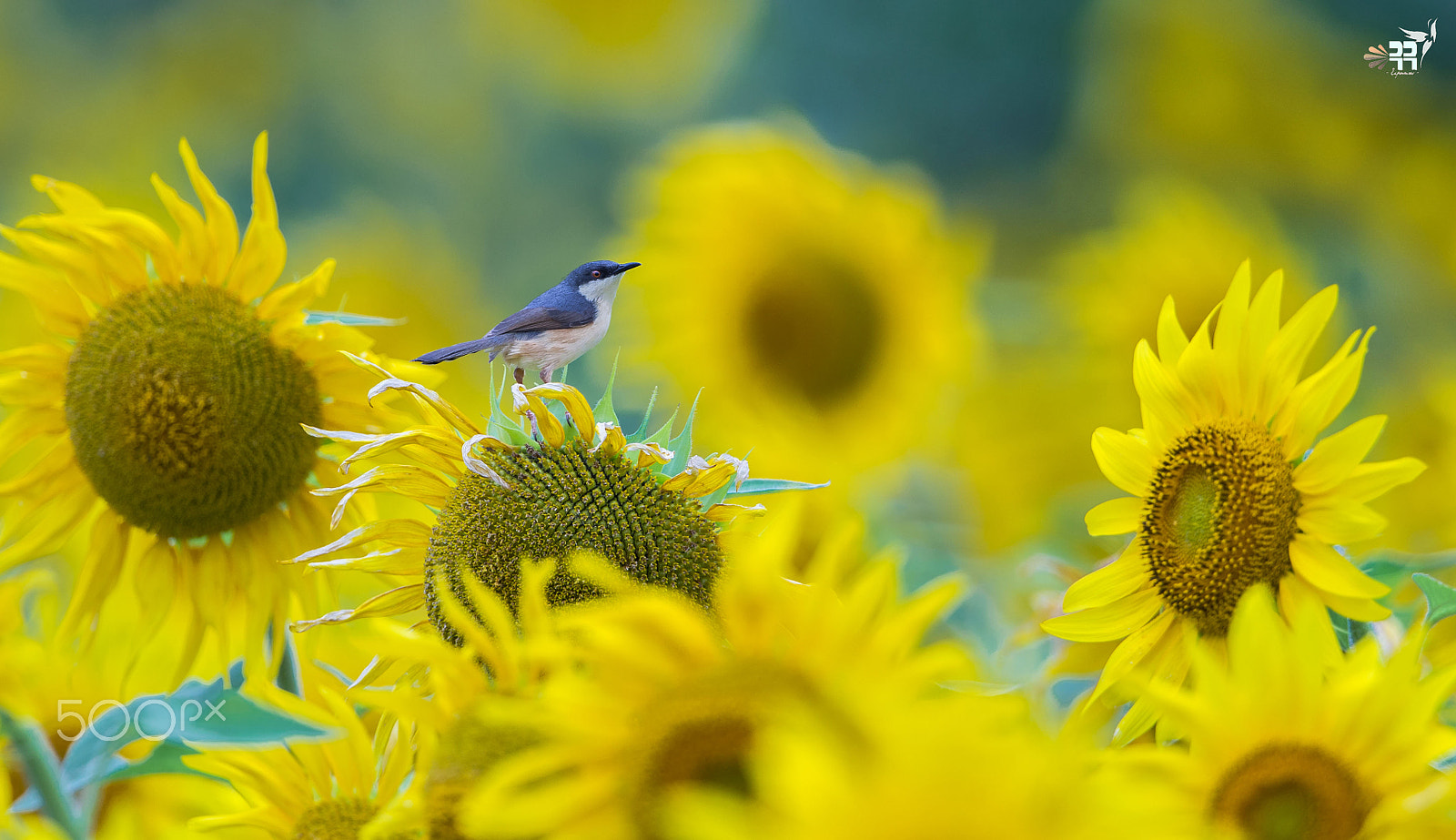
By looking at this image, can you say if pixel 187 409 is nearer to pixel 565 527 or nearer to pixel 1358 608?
pixel 565 527

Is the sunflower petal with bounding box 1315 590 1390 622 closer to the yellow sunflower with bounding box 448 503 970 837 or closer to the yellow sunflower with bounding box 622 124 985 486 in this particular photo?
the yellow sunflower with bounding box 448 503 970 837

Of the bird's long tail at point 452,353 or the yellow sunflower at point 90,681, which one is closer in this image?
the bird's long tail at point 452,353

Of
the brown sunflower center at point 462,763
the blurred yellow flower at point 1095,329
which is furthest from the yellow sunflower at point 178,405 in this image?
the blurred yellow flower at point 1095,329

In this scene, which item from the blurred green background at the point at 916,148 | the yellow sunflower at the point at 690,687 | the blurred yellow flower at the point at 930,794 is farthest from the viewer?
the blurred green background at the point at 916,148

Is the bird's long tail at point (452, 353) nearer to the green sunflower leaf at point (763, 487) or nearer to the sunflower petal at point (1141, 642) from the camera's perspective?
the green sunflower leaf at point (763, 487)

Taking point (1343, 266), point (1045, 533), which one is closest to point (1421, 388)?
point (1343, 266)

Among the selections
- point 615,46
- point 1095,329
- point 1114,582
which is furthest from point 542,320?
point 615,46
